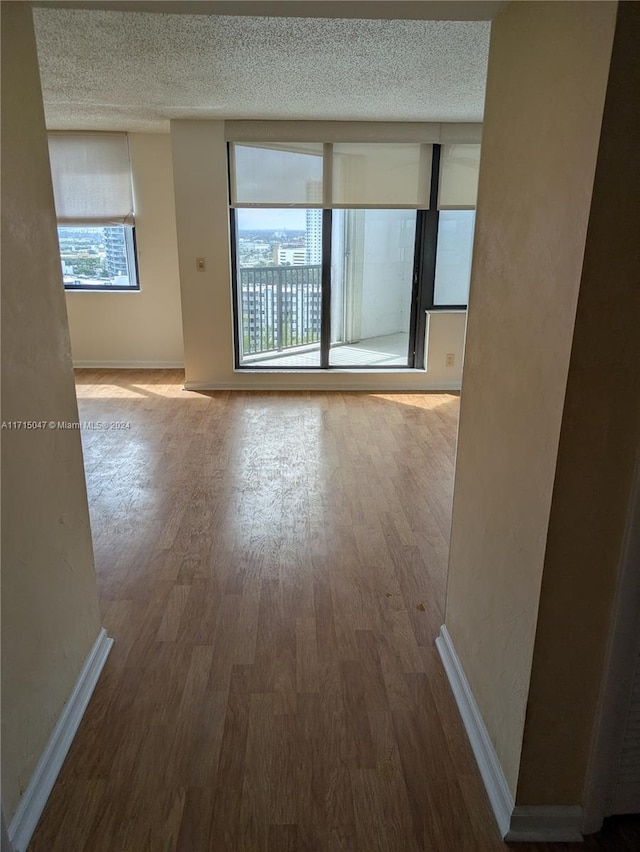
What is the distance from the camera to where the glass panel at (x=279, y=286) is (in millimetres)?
Result: 5531

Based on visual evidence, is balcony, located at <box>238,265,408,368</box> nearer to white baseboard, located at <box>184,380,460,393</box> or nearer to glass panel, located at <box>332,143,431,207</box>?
white baseboard, located at <box>184,380,460,393</box>

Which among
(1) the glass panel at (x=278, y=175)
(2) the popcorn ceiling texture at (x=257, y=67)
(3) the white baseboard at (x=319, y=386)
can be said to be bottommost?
(3) the white baseboard at (x=319, y=386)

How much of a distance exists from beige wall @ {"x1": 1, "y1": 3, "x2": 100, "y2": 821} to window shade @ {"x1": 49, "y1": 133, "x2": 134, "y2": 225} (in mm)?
4641

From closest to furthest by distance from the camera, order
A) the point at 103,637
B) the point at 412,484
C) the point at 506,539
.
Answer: the point at 506,539, the point at 103,637, the point at 412,484

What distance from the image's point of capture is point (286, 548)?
115 inches

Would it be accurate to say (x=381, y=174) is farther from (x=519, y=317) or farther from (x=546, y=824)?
(x=546, y=824)

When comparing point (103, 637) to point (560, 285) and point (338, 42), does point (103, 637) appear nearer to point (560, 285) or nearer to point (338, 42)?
point (560, 285)

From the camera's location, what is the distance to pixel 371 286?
572cm

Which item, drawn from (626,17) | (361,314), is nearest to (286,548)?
(626,17)

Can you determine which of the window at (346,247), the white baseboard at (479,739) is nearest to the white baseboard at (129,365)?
the window at (346,247)

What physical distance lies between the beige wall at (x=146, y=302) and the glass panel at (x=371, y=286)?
5.91 ft

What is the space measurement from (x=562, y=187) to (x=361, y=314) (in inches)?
182

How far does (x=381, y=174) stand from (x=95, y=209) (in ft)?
9.39

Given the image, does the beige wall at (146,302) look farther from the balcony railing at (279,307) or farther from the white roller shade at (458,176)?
the white roller shade at (458,176)
